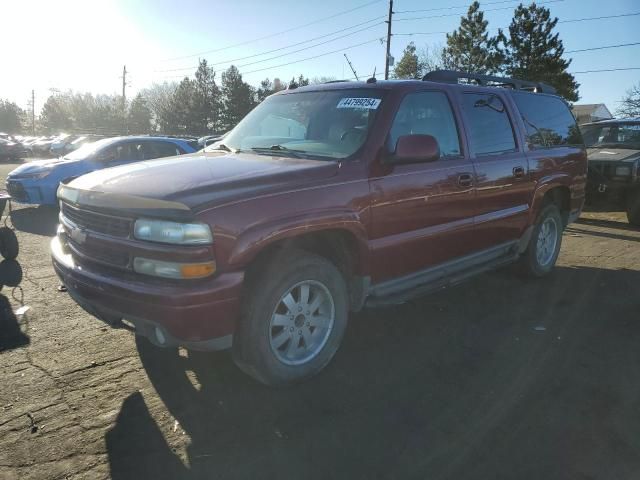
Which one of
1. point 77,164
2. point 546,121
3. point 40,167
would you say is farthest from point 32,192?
point 546,121

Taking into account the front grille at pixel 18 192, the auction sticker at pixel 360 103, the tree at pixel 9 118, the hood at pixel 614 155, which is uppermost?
the tree at pixel 9 118

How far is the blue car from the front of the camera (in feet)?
30.0

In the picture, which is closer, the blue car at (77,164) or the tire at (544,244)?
the tire at (544,244)

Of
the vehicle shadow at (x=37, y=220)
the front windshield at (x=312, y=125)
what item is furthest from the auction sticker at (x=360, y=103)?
the vehicle shadow at (x=37, y=220)

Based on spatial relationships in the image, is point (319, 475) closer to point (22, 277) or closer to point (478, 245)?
point (478, 245)

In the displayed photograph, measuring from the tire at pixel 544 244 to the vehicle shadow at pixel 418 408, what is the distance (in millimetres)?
1157

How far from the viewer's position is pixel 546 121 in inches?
215

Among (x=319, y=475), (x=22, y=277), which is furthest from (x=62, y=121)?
(x=319, y=475)

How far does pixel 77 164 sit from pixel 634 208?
10682 millimetres

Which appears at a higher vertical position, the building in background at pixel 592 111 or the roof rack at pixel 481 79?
the building in background at pixel 592 111

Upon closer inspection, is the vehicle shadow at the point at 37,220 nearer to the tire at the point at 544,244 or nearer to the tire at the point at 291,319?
the tire at the point at 291,319

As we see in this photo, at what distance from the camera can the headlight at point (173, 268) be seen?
101 inches

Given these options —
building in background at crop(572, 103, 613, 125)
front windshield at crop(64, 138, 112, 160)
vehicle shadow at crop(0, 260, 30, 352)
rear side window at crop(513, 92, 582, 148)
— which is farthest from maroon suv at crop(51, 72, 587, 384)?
building in background at crop(572, 103, 613, 125)

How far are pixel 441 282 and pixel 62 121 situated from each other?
73.6 metres
